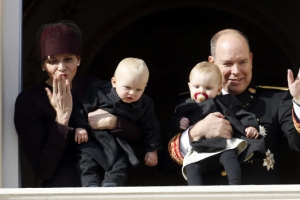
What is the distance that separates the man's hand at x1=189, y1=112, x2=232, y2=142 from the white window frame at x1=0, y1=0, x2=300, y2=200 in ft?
1.17

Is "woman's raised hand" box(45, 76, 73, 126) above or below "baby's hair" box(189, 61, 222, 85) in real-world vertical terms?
below

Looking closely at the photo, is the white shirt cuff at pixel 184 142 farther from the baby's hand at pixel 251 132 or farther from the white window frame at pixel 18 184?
the white window frame at pixel 18 184

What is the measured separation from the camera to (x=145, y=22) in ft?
29.1

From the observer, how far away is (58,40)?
16.3 feet

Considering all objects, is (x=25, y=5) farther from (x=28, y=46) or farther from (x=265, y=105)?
(x=265, y=105)

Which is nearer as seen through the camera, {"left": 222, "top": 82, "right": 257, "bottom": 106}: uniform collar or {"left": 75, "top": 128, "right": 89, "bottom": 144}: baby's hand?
{"left": 75, "top": 128, "right": 89, "bottom": 144}: baby's hand

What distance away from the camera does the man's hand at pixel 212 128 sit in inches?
193

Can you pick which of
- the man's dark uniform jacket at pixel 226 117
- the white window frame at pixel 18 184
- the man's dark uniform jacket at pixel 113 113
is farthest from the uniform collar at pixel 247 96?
the white window frame at pixel 18 184

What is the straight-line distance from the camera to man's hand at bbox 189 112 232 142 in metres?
4.90

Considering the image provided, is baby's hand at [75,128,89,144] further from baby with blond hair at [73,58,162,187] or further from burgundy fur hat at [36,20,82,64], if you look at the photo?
burgundy fur hat at [36,20,82,64]

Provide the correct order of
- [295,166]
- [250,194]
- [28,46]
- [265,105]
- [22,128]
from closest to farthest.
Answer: [250,194] → [22,128] → [265,105] → [28,46] → [295,166]


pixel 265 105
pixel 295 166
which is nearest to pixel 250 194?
pixel 265 105

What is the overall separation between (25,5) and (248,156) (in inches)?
134

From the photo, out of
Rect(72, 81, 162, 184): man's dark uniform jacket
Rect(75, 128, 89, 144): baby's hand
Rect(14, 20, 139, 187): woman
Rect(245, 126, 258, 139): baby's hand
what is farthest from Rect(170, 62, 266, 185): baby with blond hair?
Rect(75, 128, 89, 144): baby's hand
